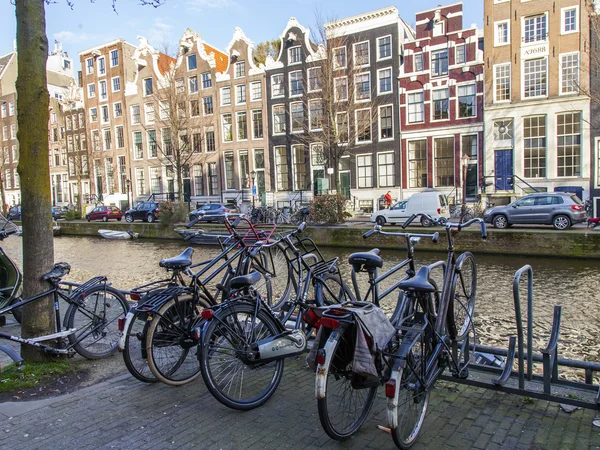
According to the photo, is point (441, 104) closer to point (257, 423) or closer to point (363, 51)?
point (363, 51)

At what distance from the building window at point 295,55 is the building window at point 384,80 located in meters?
5.91

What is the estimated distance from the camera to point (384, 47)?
1161 inches

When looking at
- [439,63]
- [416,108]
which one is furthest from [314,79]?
[439,63]

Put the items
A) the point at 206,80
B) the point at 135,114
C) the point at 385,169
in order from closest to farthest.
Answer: the point at 385,169 < the point at 206,80 < the point at 135,114

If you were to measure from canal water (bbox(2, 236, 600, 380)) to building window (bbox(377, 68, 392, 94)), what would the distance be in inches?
603

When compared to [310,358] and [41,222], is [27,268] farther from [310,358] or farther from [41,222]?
[310,358]

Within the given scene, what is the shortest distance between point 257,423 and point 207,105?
3609 cm

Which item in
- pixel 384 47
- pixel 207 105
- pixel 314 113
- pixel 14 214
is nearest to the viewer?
pixel 384 47

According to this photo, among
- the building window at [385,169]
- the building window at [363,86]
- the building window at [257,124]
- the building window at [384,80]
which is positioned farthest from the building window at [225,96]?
the building window at [385,169]

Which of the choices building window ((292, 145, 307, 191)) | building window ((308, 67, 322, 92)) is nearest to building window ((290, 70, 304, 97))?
building window ((308, 67, 322, 92))

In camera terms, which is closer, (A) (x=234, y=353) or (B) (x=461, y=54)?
(A) (x=234, y=353)

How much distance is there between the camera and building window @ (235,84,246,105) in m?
35.2

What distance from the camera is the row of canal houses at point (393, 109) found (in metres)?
24.9

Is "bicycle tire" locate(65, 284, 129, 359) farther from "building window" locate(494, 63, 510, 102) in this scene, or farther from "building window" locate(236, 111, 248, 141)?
"building window" locate(236, 111, 248, 141)
